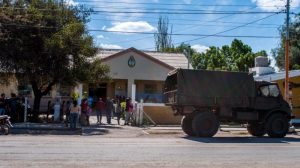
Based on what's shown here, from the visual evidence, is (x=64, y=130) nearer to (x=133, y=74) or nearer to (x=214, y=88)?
(x=214, y=88)

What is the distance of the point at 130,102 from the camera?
30062 mm

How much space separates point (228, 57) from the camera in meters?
74.6

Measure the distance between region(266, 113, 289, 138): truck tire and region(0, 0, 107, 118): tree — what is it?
37.4ft

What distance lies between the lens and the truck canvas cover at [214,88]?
904 inches

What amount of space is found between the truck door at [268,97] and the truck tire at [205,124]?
2.28 metres

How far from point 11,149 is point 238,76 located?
38.4 feet

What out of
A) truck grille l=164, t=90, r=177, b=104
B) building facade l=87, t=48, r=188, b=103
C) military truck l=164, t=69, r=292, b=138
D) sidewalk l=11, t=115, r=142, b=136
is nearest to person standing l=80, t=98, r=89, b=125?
sidewalk l=11, t=115, r=142, b=136

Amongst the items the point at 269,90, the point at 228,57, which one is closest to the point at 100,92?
the point at 269,90

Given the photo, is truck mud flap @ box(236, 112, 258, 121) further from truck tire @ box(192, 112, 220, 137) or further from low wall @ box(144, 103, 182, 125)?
low wall @ box(144, 103, 182, 125)

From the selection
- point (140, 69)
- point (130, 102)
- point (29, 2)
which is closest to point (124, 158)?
point (130, 102)

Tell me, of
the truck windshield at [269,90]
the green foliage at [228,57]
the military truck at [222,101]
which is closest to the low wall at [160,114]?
the military truck at [222,101]

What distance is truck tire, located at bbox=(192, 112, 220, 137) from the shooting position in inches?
901

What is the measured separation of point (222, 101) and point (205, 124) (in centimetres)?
127

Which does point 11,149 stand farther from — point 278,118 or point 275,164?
point 278,118
